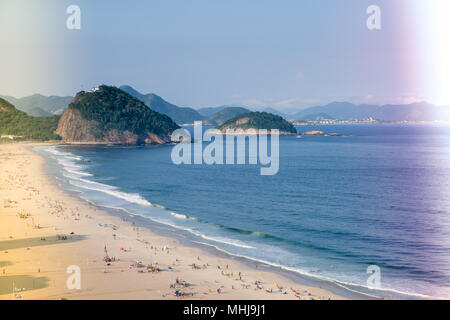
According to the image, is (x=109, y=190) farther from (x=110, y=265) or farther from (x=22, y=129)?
(x=22, y=129)

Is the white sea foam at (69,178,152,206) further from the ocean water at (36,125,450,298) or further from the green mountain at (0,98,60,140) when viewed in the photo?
the green mountain at (0,98,60,140)

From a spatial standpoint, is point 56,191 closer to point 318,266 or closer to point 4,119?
point 318,266

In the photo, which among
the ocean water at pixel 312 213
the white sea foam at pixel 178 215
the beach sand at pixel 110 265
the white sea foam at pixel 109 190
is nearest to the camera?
the beach sand at pixel 110 265

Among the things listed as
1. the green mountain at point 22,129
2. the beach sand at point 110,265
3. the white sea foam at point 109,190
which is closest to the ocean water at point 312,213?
the white sea foam at point 109,190

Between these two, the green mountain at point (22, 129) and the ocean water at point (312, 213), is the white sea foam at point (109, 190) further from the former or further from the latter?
the green mountain at point (22, 129)

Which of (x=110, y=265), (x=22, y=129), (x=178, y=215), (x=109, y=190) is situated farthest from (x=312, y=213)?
(x=22, y=129)
